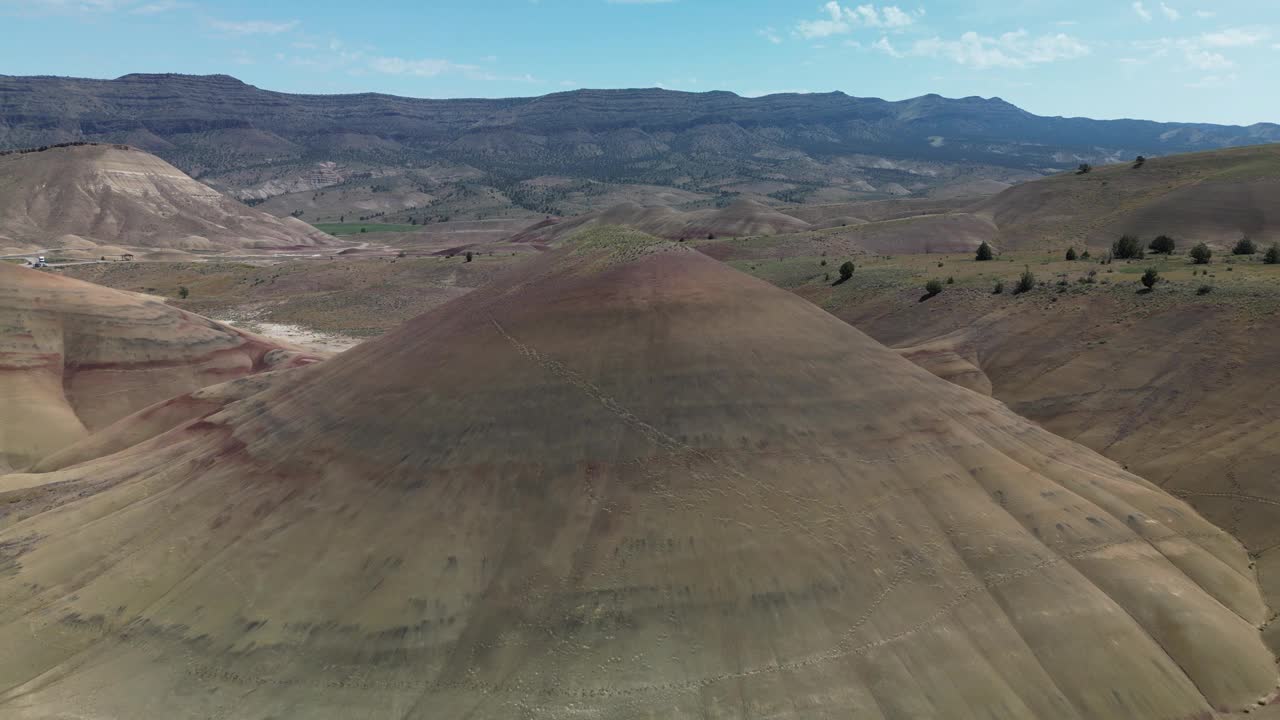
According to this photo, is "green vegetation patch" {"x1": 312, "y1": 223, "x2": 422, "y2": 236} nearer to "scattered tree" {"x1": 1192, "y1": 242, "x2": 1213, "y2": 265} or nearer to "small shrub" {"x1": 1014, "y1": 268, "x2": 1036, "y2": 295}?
"small shrub" {"x1": 1014, "y1": 268, "x2": 1036, "y2": 295}

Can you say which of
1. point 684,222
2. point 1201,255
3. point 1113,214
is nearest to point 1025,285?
point 1201,255

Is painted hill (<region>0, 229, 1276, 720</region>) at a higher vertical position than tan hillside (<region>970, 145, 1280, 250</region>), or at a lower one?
lower

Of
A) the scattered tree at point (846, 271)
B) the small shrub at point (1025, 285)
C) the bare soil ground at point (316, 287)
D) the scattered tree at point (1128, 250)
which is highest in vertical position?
the scattered tree at point (1128, 250)

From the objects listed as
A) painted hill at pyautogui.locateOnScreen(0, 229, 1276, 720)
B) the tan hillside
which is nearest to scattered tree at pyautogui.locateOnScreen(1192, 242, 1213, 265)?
the tan hillside

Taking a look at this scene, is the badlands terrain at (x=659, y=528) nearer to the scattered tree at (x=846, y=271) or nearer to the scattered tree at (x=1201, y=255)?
the scattered tree at (x=1201, y=255)

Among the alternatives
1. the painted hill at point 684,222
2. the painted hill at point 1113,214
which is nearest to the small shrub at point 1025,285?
the painted hill at point 1113,214

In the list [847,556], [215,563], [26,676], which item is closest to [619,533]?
[847,556]

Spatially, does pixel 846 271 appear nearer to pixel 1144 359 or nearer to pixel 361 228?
pixel 1144 359
